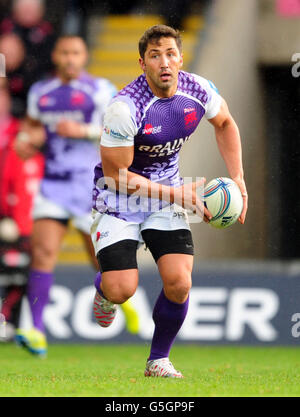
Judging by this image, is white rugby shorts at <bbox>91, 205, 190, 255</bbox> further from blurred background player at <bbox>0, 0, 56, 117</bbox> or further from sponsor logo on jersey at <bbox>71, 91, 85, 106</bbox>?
blurred background player at <bbox>0, 0, 56, 117</bbox>

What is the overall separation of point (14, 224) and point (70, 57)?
6.94ft

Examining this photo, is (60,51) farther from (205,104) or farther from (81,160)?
(205,104)

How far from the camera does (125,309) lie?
7.88 metres

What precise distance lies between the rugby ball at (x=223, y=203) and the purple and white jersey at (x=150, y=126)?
0.35m

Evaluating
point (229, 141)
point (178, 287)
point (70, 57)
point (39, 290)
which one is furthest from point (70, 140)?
point (178, 287)

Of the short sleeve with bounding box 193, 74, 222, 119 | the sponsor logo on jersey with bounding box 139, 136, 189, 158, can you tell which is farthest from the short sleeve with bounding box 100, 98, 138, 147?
the short sleeve with bounding box 193, 74, 222, 119

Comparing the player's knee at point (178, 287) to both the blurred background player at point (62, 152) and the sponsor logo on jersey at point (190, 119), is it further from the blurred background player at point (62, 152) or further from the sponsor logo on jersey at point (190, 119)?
the blurred background player at point (62, 152)

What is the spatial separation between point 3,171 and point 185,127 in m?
4.26

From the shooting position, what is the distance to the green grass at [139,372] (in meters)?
5.16

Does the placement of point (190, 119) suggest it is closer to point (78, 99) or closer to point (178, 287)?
point (178, 287)

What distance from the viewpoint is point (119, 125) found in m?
5.59

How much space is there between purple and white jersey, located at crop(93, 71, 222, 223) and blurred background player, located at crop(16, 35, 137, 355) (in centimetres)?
173

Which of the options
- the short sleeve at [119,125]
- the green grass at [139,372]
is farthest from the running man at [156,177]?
the green grass at [139,372]

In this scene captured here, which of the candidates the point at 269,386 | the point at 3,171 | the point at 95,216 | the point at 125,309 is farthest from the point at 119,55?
the point at 269,386
